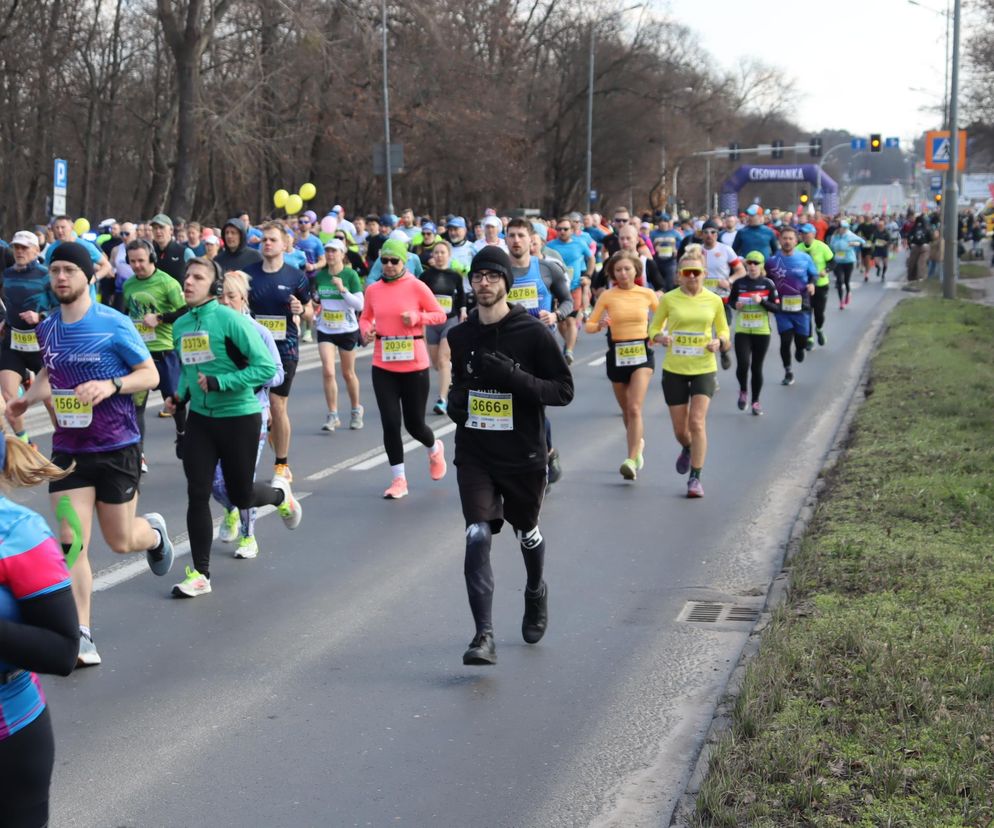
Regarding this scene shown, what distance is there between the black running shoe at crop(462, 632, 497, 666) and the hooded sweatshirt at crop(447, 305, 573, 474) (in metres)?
0.73

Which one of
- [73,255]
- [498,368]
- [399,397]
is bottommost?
[399,397]

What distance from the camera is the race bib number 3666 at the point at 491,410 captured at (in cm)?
676

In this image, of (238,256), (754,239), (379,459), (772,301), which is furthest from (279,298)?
(754,239)

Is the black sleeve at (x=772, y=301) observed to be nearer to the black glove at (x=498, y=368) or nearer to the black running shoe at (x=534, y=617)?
the black running shoe at (x=534, y=617)

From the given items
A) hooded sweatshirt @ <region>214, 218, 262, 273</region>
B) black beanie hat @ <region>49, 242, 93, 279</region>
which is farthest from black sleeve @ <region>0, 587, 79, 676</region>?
hooded sweatshirt @ <region>214, 218, 262, 273</region>

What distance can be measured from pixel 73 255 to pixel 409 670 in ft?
7.39

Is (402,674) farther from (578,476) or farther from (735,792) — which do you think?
(578,476)

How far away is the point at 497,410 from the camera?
22.2 ft

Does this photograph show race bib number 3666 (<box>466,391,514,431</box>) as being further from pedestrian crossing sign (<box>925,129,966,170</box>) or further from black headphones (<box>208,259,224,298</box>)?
pedestrian crossing sign (<box>925,129,966,170</box>)

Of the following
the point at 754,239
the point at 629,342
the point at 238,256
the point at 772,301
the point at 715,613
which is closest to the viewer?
the point at 715,613

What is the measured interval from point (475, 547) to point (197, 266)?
2.45m

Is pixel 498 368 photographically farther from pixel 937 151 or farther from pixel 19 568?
pixel 937 151

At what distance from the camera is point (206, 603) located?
7793 mm

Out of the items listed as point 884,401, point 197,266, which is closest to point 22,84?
point 884,401
